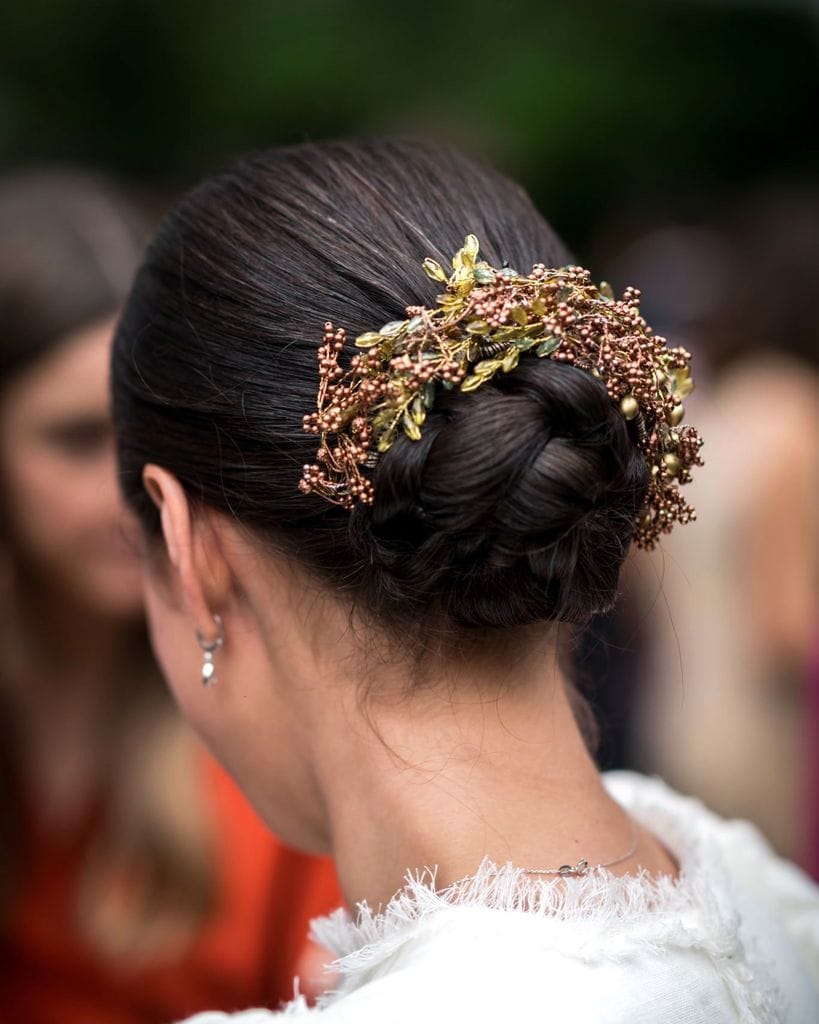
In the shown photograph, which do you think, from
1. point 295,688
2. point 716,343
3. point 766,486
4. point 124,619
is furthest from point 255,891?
point 716,343

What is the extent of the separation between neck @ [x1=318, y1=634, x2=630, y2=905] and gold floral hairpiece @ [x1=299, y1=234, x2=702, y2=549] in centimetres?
26

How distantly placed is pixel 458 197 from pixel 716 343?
2700 mm

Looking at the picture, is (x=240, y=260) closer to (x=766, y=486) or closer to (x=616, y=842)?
(x=616, y=842)

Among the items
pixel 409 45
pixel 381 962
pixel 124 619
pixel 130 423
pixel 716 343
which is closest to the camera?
pixel 381 962

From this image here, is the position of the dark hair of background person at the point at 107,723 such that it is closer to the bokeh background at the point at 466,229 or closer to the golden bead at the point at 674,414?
the bokeh background at the point at 466,229

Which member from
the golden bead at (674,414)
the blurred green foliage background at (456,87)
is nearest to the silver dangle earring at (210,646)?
the golden bead at (674,414)

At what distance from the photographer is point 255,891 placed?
226 cm

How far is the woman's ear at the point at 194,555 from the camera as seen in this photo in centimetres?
129

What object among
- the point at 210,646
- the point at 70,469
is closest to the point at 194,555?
the point at 210,646

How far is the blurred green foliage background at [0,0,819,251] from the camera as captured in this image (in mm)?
6078

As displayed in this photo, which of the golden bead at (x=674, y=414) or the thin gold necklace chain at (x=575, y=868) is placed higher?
the golden bead at (x=674, y=414)

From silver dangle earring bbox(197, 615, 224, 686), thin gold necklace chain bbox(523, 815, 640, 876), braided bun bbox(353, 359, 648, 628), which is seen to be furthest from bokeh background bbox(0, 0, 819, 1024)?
silver dangle earring bbox(197, 615, 224, 686)

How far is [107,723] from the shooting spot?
8.10 ft

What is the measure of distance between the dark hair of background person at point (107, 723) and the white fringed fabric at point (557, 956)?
3.31 feet
